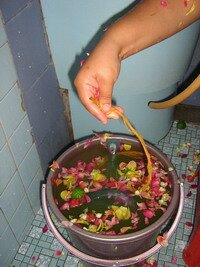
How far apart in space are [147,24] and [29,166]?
84cm

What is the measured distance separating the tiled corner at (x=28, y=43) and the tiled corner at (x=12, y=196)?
1.21 ft

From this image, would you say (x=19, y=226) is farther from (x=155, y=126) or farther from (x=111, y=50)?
(x=111, y=50)

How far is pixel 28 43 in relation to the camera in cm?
110

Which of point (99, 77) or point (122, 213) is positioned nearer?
point (99, 77)

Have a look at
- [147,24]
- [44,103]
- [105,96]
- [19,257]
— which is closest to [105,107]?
[105,96]

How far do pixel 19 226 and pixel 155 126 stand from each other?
818 mm

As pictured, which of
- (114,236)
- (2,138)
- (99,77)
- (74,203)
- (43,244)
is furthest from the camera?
(43,244)

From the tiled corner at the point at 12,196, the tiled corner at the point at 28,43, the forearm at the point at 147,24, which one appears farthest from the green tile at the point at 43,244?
the forearm at the point at 147,24

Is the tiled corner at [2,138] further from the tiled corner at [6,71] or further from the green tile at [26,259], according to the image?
the green tile at [26,259]

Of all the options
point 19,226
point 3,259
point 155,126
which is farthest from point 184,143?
point 3,259

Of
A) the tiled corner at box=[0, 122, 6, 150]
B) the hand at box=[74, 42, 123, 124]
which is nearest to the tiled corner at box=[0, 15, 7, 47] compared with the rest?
the tiled corner at box=[0, 122, 6, 150]

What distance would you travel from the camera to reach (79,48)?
3.86 ft

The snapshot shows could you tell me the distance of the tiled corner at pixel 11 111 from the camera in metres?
1.03

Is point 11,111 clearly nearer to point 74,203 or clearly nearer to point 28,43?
point 28,43
